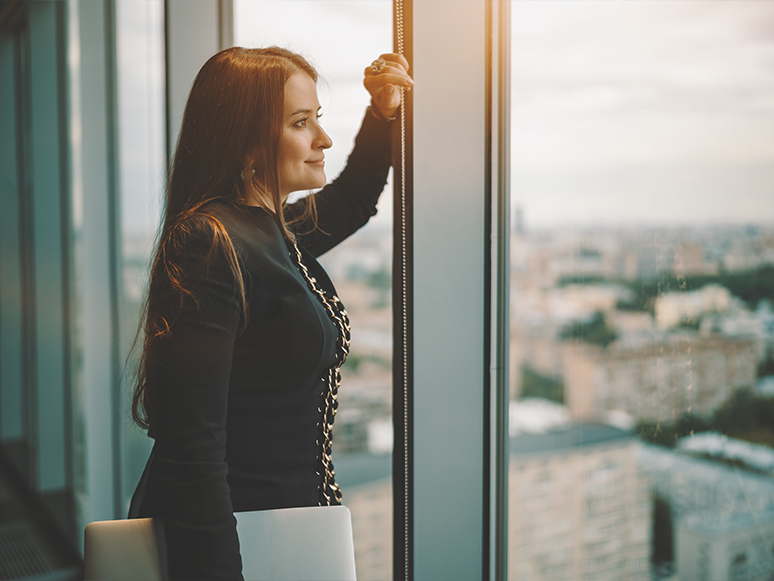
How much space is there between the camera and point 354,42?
46.6 inches

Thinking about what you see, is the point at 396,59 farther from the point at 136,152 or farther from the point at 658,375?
the point at 136,152

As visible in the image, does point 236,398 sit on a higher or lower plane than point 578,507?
higher

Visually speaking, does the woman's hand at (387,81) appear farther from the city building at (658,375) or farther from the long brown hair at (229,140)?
the city building at (658,375)

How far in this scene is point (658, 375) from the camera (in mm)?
725

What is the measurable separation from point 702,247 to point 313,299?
0.52m

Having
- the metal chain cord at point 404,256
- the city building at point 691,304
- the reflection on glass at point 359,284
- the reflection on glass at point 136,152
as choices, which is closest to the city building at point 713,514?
the city building at point 691,304

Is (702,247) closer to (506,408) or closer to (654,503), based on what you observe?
(654,503)

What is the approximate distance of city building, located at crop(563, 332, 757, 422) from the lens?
0.64 metres

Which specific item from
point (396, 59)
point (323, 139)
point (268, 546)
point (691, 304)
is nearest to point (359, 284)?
point (323, 139)

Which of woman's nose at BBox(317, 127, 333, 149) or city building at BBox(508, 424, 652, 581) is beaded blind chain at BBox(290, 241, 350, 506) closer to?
woman's nose at BBox(317, 127, 333, 149)

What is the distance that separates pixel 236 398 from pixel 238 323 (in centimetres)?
12

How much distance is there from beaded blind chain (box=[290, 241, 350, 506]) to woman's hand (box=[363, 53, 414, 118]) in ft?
1.00

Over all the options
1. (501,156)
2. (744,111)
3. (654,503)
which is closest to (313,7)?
(501,156)

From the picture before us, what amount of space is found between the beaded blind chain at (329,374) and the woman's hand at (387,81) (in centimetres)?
30
